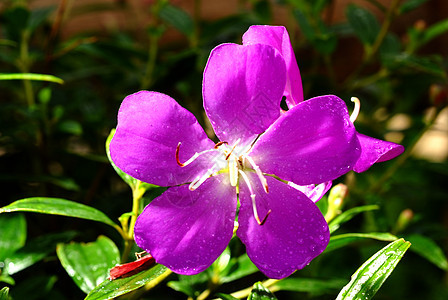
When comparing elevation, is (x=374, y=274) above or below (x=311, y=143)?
below

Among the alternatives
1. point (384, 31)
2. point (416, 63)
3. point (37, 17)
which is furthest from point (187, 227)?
point (37, 17)

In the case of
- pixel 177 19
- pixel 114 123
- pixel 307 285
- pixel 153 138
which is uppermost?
pixel 153 138

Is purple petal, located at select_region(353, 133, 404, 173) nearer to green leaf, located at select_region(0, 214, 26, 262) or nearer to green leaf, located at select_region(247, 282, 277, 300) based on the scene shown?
green leaf, located at select_region(247, 282, 277, 300)

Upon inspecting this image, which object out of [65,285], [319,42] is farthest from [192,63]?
[65,285]

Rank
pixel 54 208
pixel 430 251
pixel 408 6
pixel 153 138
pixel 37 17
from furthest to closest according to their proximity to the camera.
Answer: pixel 37 17
pixel 408 6
pixel 430 251
pixel 54 208
pixel 153 138

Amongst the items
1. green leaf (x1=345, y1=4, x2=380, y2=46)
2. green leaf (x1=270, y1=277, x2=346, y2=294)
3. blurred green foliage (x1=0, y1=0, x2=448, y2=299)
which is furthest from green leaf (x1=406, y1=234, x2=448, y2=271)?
green leaf (x1=345, y1=4, x2=380, y2=46)

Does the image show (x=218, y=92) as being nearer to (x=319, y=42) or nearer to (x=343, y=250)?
(x=319, y=42)

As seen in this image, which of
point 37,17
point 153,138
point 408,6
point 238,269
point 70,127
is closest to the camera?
point 153,138

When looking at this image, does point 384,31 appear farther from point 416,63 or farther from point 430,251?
point 430,251
